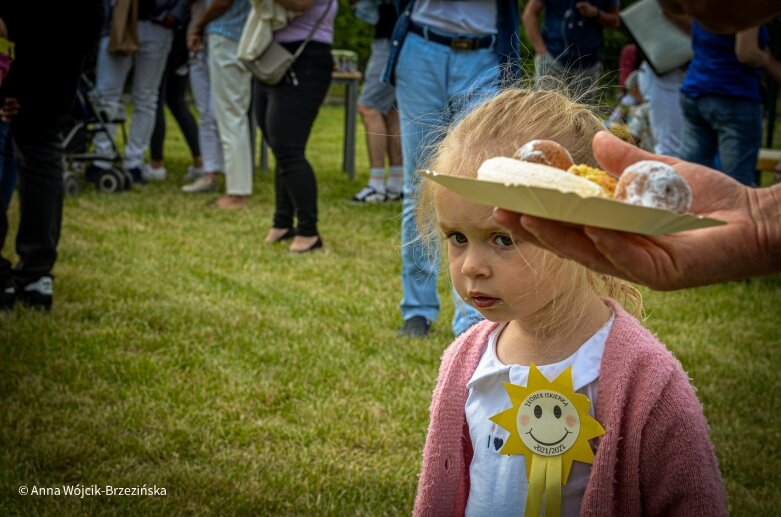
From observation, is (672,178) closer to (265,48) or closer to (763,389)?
(763,389)

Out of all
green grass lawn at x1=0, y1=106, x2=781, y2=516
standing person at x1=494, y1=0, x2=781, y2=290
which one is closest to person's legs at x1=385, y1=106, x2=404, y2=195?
green grass lawn at x1=0, y1=106, x2=781, y2=516

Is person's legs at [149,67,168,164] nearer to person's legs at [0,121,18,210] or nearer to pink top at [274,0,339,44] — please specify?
pink top at [274,0,339,44]

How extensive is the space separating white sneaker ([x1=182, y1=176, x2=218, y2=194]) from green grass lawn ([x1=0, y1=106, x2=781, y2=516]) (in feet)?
6.66

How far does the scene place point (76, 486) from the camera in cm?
255

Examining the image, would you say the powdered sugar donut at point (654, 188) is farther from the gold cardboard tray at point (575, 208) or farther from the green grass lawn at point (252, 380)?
the green grass lawn at point (252, 380)

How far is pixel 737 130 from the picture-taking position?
16.7 ft

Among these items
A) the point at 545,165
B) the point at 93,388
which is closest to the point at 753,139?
the point at 93,388

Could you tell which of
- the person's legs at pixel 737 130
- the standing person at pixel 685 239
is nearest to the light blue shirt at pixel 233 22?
the person's legs at pixel 737 130

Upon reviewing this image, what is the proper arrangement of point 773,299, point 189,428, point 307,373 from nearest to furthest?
1. point 189,428
2. point 307,373
3. point 773,299

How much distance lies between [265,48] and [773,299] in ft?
10.0

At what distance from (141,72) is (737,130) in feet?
16.3

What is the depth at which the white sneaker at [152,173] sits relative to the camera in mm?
8414

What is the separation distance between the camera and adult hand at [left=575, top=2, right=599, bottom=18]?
6.77 meters

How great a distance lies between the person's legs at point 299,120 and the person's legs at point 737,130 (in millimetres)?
2152
